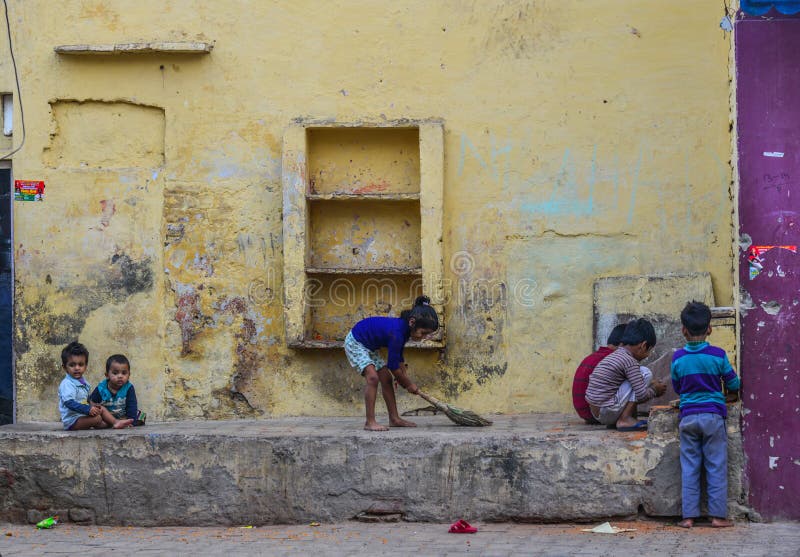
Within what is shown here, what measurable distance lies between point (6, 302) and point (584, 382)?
4.29m

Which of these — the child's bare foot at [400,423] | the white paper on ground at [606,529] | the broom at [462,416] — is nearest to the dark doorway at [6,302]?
the child's bare foot at [400,423]

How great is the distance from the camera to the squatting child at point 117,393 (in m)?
7.23

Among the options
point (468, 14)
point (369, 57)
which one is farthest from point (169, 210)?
point (468, 14)

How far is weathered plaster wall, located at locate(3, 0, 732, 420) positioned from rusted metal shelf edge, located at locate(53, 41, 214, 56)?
0.08 meters

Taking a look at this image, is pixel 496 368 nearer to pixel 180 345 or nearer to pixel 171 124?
pixel 180 345

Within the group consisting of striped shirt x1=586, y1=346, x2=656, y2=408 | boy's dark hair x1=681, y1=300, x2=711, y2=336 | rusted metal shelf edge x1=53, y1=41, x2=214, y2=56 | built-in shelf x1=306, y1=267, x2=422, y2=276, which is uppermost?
rusted metal shelf edge x1=53, y1=41, x2=214, y2=56

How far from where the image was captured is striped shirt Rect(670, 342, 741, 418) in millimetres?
5988

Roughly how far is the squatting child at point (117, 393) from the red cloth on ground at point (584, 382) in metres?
2.93

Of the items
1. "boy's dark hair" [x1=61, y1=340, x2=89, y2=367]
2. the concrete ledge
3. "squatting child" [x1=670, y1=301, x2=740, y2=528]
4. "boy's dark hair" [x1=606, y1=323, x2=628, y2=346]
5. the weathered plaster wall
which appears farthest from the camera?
the weathered plaster wall

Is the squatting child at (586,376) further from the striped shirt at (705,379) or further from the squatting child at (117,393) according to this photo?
the squatting child at (117,393)

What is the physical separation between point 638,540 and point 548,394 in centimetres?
198

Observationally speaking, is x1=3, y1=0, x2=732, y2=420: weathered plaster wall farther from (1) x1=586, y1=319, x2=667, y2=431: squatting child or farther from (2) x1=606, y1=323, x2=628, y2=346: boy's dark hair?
(1) x1=586, y1=319, x2=667, y2=431: squatting child

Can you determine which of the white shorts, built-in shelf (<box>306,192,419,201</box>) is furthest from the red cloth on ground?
built-in shelf (<box>306,192,419,201</box>)

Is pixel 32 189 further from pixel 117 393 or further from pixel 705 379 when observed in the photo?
pixel 705 379
